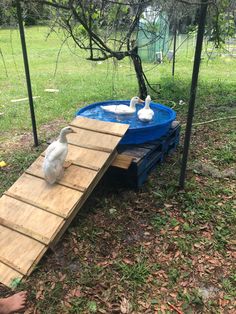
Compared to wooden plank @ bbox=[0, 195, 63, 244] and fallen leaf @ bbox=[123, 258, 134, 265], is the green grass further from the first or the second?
fallen leaf @ bbox=[123, 258, 134, 265]

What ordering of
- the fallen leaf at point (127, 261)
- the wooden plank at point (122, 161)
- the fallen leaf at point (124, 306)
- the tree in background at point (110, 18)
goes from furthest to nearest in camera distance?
1. the tree in background at point (110, 18)
2. the wooden plank at point (122, 161)
3. the fallen leaf at point (127, 261)
4. the fallen leaf at point (124, 306)

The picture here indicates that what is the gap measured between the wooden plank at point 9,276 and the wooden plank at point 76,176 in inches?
36.8

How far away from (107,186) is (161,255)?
1.17 metres

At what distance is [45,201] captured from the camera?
3.11 meters

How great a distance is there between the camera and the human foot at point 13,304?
2.20 meters

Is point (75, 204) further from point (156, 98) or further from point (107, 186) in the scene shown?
point (156, 98)

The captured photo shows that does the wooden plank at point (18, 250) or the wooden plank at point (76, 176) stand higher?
the wooden plank at point (76, 176)

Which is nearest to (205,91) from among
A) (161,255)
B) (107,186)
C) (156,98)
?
(156,98)

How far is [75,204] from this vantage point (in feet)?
9.90

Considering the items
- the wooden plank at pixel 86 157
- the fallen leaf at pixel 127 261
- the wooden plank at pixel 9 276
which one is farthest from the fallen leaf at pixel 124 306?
the wooden plank at pixel 86 157

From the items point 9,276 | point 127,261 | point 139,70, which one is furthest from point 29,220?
point 139,70

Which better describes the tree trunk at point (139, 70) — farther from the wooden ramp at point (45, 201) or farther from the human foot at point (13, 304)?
the human foot at point (13, 304)

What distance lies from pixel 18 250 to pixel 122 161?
1.43 m

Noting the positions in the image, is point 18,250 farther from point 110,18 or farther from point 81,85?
point 81,85
